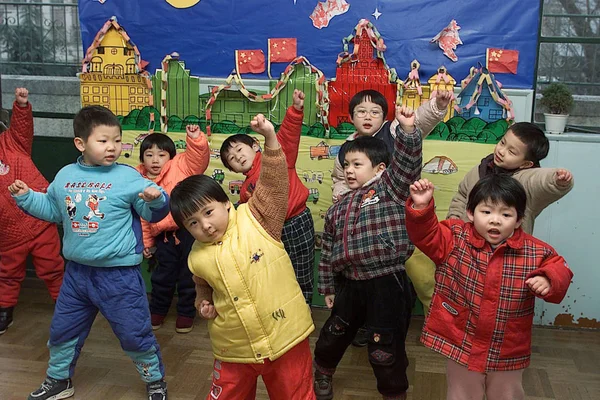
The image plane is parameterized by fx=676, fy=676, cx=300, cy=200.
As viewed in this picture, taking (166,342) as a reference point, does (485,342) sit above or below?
above

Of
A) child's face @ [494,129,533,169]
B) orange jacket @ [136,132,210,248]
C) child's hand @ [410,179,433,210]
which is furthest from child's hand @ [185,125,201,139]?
child's hand @ [410,179,433,210]

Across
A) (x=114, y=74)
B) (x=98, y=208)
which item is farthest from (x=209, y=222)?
(x=114, y=74)

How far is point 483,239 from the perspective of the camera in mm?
2166

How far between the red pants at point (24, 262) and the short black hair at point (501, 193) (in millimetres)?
2453

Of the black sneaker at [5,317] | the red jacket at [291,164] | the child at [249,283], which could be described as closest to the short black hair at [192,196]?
the child at [249,283]

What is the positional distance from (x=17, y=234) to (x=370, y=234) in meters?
2.06

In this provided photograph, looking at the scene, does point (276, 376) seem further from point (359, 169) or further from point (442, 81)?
point (442, 81)

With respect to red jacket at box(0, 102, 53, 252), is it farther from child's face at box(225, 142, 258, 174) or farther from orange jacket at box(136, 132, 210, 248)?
child's face at box(225, 142, 258, 174)

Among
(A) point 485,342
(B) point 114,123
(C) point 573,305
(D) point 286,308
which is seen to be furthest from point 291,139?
(C) point 573,305

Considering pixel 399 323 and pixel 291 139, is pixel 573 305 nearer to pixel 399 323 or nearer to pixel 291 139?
pixel 399 323

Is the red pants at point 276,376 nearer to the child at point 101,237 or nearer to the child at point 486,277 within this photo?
the child at point 486,277

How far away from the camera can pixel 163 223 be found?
3650mm

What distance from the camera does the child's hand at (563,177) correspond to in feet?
7.91

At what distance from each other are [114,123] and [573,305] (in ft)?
8.65
